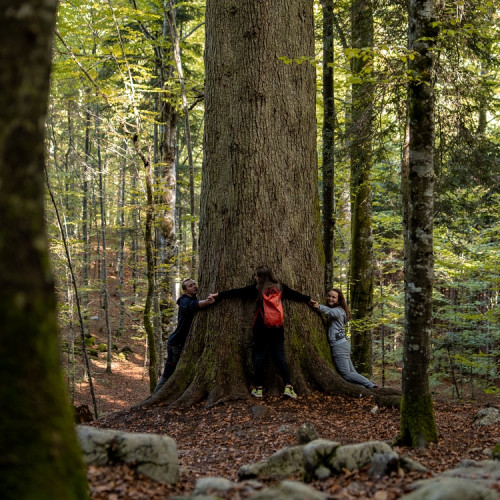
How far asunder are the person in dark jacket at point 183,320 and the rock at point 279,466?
3.14 meters

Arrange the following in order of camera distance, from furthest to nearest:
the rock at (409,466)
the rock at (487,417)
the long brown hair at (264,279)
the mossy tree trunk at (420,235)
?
the long brown hair at (264,279) → the rock at (487,417) → the mossy tree trunk at (420,235) → the rock at (409,466)

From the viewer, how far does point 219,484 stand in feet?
10.1

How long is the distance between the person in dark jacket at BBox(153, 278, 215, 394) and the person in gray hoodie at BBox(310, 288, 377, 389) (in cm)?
183

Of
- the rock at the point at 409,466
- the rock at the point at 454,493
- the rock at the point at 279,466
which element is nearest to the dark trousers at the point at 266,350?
the rock at the point at 279,466

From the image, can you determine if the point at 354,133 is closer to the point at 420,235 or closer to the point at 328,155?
the point at 328,155

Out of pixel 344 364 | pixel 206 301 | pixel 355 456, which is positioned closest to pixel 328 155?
pixel 344 364

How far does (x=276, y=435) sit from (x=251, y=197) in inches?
128

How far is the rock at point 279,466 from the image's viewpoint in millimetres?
3920

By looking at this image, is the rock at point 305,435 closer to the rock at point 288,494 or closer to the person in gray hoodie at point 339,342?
the rock at point 288,494

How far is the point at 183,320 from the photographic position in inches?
285

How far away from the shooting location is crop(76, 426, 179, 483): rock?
137 inches

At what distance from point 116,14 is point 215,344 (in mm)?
7962

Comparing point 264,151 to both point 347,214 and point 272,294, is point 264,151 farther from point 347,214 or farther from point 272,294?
point 347,214

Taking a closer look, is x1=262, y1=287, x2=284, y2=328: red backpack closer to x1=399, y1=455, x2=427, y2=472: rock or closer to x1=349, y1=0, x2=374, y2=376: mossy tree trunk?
x1=399, y1=455, x2=427, y2=472: rock
